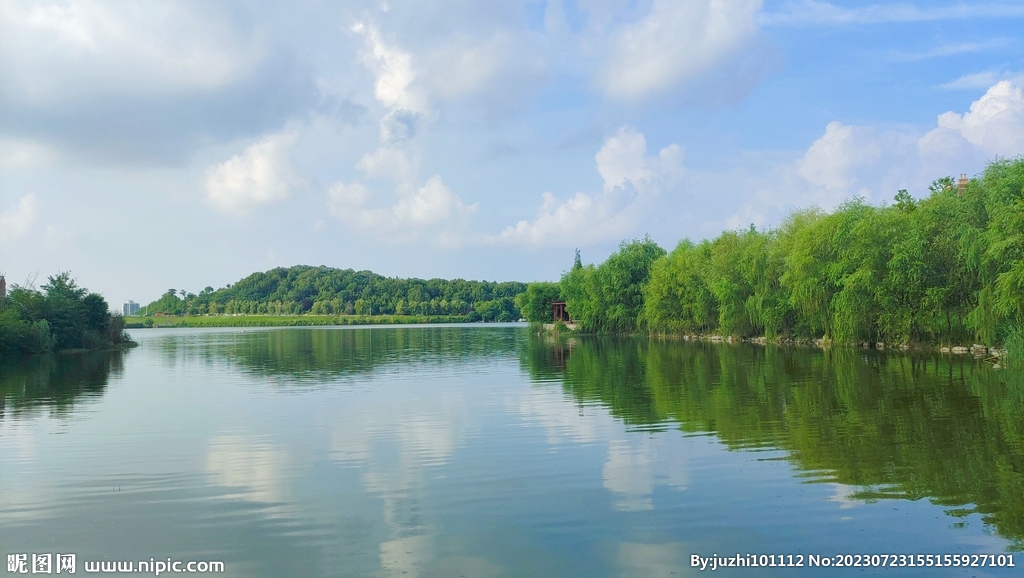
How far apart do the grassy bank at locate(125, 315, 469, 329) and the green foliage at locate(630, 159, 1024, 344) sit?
4684 inches

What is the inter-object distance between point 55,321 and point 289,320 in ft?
376

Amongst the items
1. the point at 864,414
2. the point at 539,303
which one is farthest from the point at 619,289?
the point at 864,414

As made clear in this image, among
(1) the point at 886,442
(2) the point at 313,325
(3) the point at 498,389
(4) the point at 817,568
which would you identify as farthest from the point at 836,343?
(2) the point at 313,325

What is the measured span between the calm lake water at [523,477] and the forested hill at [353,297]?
158 metres

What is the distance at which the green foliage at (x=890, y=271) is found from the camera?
30.4 metres

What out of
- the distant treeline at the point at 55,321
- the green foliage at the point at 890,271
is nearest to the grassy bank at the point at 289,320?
the distant treeline at the point at 55,321

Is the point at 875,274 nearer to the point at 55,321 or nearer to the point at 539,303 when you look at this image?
the point at 55,321

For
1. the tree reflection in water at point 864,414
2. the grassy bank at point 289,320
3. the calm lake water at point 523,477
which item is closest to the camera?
the calm lake water at point 523,477

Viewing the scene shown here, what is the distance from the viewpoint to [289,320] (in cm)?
17075

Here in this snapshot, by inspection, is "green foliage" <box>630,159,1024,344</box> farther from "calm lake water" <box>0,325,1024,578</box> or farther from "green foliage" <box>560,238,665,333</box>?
"green foliage" <box>560,238,665,333</box>

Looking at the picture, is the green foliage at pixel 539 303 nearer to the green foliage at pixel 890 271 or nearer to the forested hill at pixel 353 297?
the green foliage at pixel 890 271

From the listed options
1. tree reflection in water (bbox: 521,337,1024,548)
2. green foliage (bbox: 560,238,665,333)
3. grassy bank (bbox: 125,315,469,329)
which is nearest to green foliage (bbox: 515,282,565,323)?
green foliage (bbox: 560,238,665,333)

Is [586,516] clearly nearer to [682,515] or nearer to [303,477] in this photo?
[682,515]

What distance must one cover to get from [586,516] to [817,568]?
288 centimetres
